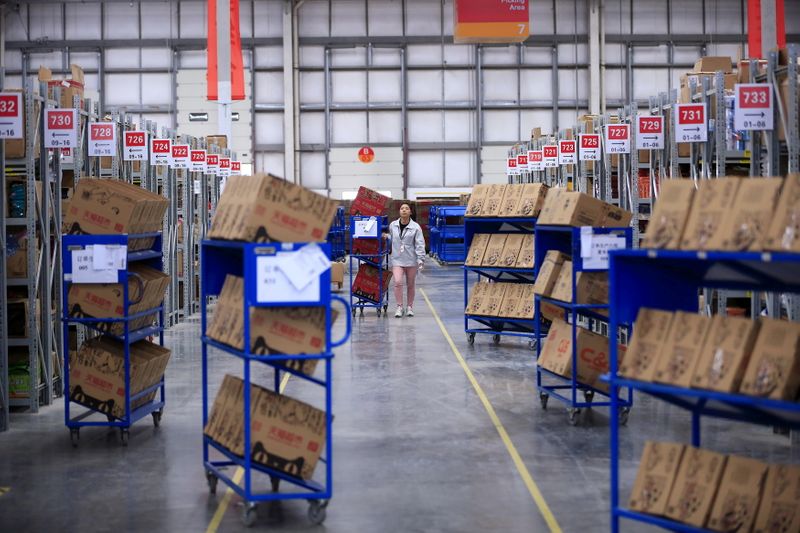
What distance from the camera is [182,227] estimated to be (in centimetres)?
1742

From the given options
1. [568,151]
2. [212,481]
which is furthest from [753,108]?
[568,151]

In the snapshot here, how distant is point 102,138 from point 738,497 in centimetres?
815

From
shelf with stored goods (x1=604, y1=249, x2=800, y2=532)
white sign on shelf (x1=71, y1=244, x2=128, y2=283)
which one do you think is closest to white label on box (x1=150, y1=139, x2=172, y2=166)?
white sign on shelf (x1=71, y1=244, x2=128, y2=283)

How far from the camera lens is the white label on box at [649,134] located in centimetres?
1188

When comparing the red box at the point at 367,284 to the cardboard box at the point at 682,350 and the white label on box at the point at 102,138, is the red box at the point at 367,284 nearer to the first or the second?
the white label on box at the point at 102,138

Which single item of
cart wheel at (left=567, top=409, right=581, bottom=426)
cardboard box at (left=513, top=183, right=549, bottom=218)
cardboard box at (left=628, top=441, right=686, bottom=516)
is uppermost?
cardboard box at (left=513, top=183, right=549, bottom=218)

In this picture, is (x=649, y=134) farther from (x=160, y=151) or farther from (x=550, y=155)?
(x=550, y=155)

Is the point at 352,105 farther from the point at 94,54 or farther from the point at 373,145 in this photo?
the point at 94,54

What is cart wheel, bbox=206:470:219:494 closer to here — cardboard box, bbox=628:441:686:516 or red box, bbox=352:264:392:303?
cardboard box, bbox=628:441:686:516

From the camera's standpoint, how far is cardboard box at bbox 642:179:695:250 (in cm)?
504

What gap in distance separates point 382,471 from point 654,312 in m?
2.85

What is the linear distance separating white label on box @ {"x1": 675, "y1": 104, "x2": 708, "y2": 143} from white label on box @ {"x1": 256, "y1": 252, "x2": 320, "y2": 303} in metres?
5.78

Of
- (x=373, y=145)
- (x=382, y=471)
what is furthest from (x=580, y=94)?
(x=382, y=471)

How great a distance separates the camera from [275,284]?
5996 millimetres
